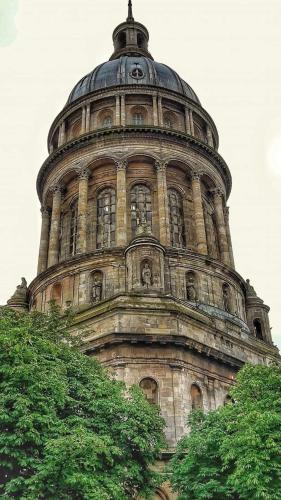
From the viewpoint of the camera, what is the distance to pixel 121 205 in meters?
35.1

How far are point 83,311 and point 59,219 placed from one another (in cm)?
1154

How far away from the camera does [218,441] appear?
55.6 feet

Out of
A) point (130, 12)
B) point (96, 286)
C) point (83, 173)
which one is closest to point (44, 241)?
point (83, 173)

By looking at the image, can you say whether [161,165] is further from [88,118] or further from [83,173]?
[88,118]

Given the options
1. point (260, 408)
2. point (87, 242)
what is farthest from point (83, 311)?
point (260, 408)

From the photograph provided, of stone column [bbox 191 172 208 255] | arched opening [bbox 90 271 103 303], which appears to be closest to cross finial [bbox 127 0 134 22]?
stone column [bbox 191 172 208 255]

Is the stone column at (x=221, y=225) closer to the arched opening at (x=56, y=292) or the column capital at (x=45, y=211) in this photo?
the arched opening at (x=56, y=292)

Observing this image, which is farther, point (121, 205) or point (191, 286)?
point (121, 205)

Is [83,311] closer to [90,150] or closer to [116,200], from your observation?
[116,200]

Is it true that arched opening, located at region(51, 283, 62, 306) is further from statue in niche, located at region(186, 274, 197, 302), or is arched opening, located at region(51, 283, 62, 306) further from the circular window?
the circular window

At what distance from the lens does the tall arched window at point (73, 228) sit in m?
36.7

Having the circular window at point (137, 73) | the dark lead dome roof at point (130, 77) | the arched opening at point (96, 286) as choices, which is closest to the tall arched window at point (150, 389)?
the arched opening at point (96, 286)

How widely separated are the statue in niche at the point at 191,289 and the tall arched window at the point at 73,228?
25.8ft

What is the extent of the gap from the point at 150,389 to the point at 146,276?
6.43 m
